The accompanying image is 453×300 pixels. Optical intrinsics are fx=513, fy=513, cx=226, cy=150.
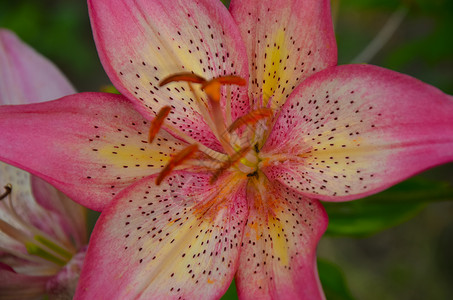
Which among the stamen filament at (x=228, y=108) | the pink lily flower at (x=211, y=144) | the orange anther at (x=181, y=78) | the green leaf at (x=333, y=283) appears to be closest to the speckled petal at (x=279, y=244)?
the pink lily flower at (x=211, y=144)

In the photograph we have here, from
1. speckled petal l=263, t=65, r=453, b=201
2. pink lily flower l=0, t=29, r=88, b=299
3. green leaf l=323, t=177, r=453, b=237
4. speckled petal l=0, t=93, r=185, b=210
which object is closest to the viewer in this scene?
speckled petal l=263, t=65, r=453, b=201

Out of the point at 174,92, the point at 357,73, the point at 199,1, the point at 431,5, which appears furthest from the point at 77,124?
the point at 431,5

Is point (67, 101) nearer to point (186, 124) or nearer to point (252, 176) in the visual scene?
point (186, 124)

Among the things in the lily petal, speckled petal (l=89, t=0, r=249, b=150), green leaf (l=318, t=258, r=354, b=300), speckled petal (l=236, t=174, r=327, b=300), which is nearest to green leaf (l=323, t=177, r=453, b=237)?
green leaf (l=318, t=258, r=354, b=300)

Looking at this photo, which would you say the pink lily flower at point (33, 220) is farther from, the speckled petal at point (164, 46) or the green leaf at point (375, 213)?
the green leaf at point (375, 213)

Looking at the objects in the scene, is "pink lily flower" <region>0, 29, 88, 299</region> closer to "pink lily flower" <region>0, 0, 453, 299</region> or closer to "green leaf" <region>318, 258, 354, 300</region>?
"pink lily flower" <region>0, 0, 453, 299</region>

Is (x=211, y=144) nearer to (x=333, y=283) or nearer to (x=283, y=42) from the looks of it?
(x=283, y=42)
